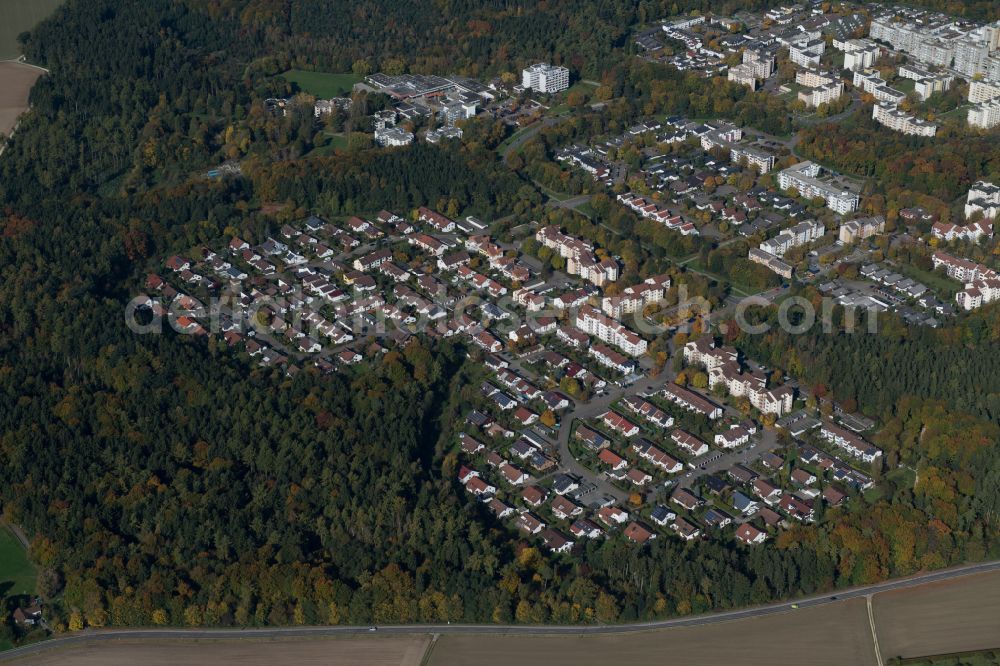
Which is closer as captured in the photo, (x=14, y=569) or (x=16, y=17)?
(x=14, y=569)

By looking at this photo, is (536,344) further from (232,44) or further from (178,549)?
(232,44)

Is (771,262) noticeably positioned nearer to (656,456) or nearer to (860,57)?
(656,456)

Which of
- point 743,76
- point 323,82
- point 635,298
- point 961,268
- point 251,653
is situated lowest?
point 323,82

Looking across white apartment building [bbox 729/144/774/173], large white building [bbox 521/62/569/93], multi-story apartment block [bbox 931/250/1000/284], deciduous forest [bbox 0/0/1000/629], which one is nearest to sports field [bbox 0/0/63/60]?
deciduous forest [bbox 0/0/1000/629]

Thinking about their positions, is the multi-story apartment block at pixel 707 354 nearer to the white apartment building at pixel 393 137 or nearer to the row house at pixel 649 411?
the row house at pixel 649 411

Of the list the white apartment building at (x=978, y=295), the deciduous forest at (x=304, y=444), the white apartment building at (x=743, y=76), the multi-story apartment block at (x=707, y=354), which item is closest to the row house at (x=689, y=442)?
the multi-story apartment block at (x=707, y=354)

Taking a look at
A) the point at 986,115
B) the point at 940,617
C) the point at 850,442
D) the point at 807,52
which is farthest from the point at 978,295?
the point at 807,52

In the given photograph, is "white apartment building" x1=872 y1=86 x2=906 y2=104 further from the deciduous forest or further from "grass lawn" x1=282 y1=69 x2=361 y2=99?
"grass lawn" x1=282 y1=69 x2=361 y2=99
